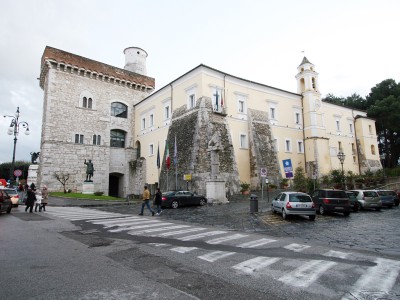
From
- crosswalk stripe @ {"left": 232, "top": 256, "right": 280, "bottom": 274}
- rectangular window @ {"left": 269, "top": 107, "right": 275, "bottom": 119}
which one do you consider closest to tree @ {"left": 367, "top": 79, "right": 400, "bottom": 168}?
rectangular window @ {"left": 269, "top": 107, "right": 275, "bottom": 119}

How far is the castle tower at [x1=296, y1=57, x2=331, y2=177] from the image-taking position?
37.8 meters

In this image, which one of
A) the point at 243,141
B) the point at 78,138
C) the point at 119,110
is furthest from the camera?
the point at 119,110

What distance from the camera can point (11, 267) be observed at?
17.9 ft

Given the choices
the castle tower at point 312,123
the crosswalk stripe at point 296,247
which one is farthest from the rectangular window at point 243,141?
the crosswalk stripe at point 296,247

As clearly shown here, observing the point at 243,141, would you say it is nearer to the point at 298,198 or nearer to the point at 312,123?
the point at 312,123

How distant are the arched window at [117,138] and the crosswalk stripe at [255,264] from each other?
35843 millimetres

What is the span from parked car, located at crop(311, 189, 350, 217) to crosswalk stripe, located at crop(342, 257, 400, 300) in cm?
1038

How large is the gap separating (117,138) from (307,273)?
3778cm

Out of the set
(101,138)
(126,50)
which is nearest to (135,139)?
(101,138)

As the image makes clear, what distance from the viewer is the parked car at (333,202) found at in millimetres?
16344

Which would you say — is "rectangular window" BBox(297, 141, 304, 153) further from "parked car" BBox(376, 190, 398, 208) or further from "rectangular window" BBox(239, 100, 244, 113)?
"parked car" BBox(376, 190, 398, 208)

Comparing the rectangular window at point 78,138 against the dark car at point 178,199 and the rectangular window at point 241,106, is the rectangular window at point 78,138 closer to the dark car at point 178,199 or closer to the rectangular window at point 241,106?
the dark car at point 178,199

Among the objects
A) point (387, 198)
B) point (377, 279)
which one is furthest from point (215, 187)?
point (377, 279)

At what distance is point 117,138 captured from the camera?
40.1 metres
